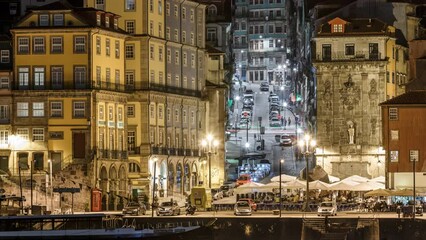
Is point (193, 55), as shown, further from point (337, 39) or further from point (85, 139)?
point (85, 139)

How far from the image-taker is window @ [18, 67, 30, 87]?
16075cm

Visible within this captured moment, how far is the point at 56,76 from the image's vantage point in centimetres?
16012

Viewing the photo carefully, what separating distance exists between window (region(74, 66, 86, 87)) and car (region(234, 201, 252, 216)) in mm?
25116

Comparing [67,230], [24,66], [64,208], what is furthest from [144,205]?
[67,230]

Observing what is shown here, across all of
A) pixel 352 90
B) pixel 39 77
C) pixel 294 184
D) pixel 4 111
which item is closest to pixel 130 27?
pixel 39 77

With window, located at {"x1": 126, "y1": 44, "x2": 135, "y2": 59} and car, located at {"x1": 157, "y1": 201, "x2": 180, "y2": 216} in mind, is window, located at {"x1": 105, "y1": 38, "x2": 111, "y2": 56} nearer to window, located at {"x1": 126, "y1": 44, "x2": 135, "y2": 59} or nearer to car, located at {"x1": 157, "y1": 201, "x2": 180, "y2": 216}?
window, located at {"x1": 126, "y1": 44, "x2": 135, "y2": 59}

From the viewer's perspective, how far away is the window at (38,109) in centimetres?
15925

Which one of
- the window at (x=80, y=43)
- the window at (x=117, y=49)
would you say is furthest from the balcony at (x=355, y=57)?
the window at (x=80, y=43)

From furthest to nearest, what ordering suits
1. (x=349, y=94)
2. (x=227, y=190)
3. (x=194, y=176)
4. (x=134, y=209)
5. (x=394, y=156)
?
(x=194, y=176), (x=349, y=94), (x=227, y=190), (x=394, y=156), (x=134, y=209)

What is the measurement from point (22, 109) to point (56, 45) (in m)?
6.57

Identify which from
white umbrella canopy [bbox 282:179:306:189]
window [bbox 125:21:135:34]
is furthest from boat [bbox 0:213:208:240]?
window [bbox 125:21:135:34]

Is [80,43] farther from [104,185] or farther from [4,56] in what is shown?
[104,185]

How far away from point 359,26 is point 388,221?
5010cm

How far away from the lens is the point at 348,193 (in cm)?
16850
